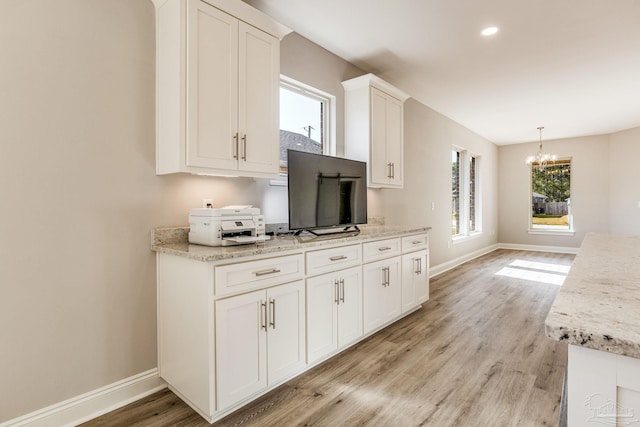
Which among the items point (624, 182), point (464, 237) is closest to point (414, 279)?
point (464, 237)

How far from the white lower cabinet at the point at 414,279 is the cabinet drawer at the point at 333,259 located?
2.77 feet

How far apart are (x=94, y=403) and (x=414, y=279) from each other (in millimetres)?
2805

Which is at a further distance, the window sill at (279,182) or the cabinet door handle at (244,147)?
the window sill at (279,182)

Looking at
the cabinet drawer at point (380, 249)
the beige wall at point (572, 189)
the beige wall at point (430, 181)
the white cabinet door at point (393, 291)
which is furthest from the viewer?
the beige wall at point (572, 189)

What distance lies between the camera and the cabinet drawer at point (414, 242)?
3.27 metres

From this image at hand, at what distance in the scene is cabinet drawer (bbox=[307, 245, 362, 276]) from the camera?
89.0 inches

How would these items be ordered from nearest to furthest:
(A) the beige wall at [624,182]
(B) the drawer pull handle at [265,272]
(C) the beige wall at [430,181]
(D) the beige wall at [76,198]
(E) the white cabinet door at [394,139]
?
(D) the beige wall at [76,198]
(B) the drawer pull handle at [265,272]
(E) the white cabinet door at [394,139]
(C) the beige wall at [430,181]
(A) the beige wall at [624,182]

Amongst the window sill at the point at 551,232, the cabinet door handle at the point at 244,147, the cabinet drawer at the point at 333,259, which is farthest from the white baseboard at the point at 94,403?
the window sill at the point at 551,232

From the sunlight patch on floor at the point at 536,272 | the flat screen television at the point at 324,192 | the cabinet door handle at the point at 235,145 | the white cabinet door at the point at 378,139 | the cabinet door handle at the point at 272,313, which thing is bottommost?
the sunlight patch on floor at the point at 536,272

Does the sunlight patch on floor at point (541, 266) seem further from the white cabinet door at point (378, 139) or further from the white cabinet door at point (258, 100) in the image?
the white cabinet door at point (258, 100)

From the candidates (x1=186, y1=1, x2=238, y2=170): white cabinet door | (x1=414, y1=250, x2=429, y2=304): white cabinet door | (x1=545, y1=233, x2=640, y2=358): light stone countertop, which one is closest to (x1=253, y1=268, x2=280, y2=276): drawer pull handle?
(x1=186, y1=1, x2=238, y2=170): white cabinet door

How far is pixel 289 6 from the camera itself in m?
2.58

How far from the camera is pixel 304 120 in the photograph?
3.21 meters

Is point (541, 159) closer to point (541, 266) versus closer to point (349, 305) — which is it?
point (541, 266)
